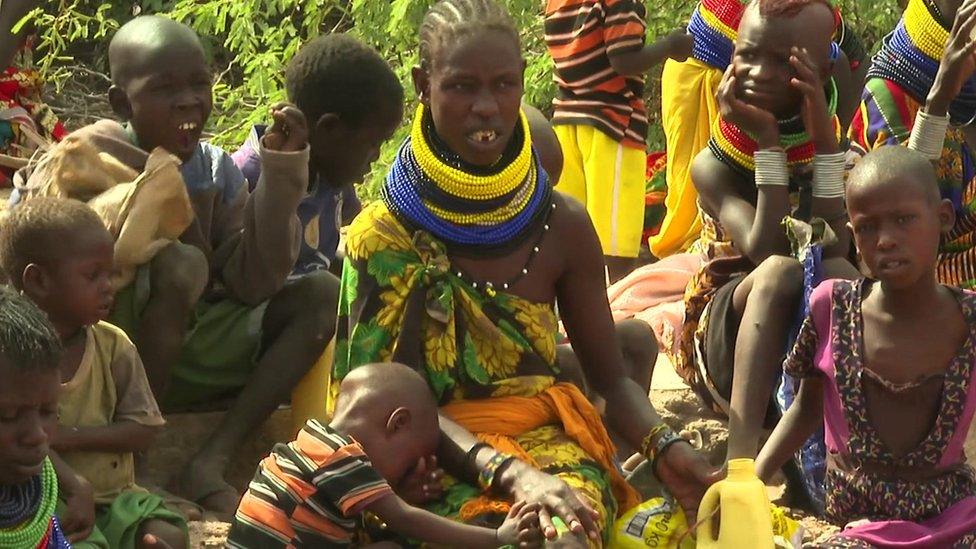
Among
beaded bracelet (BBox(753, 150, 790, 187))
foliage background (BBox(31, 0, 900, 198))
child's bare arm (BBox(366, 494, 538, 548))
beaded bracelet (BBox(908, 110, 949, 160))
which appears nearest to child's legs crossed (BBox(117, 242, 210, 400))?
child's bare arm (BBox(366, 494, 538, 548))

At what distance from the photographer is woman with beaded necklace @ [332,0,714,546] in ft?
14.2

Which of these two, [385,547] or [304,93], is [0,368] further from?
[304,93]

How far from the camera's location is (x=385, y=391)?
415 cm

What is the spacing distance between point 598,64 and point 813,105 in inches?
99.7

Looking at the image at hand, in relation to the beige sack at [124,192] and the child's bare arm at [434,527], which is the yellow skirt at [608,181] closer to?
the beige sack at [124,192]

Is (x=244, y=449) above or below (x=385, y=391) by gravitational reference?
below

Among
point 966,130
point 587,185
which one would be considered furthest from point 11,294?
point 587,185

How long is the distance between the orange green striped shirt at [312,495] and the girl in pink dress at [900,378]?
1.15 m

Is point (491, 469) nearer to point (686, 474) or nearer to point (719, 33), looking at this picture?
point (686, 474)

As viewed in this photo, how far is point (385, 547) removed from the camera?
13.3 ft

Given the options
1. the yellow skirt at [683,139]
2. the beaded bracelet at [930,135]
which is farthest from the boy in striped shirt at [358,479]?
the yellow skirt at [683,139]

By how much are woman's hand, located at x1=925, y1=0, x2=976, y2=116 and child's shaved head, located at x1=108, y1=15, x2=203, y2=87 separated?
2157 mm

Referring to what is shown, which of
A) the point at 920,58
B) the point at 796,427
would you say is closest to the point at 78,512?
the point at 796,427

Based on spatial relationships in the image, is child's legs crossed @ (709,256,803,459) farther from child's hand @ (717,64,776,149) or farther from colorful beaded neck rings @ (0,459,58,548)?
colorful beaded neck rings @ (0,459,58,548)
